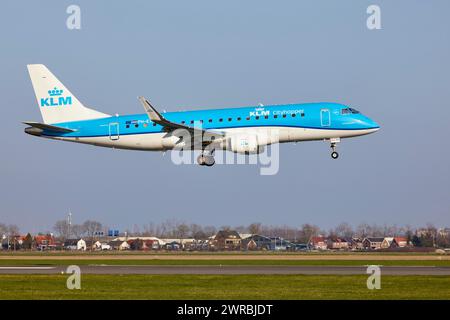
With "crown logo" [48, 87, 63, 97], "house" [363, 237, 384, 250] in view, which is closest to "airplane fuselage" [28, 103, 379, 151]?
"crown logo" [48, 87, 63, 97]

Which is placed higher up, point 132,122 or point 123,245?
point 132,122

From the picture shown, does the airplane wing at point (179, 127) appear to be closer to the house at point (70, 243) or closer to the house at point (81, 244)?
the house at point (81, 244)

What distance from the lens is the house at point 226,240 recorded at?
159212 mm

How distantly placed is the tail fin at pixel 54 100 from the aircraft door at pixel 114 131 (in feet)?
5.65

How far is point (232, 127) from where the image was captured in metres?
69.4

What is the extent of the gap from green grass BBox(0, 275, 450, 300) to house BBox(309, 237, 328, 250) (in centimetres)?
12005

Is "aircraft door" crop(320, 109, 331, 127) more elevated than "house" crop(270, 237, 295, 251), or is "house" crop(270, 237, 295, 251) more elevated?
"aircraft door" crop(320, 109, 331, 127)

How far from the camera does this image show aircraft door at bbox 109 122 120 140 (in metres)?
74.1

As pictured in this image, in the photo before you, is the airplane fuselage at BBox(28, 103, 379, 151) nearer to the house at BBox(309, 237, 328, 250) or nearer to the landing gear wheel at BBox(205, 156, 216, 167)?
the landing gear wheel at BBox(205, 156, 216, 167)

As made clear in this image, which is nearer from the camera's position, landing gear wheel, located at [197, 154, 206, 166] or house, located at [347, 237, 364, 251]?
landing gear wheel, located at [197, 154, 206, 166]

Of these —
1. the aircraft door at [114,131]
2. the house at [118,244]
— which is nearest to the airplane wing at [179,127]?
the aircraft door at [114,131]
